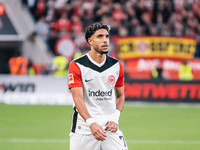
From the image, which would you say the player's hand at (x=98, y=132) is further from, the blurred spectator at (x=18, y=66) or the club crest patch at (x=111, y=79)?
the blurred spectator at (x=18, y=66)

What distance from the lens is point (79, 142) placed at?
16.7 ft

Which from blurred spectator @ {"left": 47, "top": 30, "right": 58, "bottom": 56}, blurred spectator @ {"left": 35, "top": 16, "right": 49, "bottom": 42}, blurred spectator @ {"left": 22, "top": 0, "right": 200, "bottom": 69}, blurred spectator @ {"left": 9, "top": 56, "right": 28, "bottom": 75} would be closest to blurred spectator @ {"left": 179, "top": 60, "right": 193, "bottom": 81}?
blurred spectator @ {"left": 22, "top": 0, "right": 200, "bottom": 69}

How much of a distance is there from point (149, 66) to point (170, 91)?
11.1 feet

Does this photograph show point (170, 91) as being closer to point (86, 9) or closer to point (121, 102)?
point (86, 9)

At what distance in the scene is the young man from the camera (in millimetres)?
4996

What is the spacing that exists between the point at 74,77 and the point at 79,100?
26 centimetres

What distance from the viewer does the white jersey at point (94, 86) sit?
16.6 ft

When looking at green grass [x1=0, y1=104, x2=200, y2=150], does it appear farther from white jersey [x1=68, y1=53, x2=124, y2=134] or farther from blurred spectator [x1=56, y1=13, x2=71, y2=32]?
blurred spectator [x1=56, y1=13, x2=71, y2=32]

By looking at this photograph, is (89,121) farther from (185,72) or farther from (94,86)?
(185,72)

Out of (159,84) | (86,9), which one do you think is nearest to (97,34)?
(159,84)

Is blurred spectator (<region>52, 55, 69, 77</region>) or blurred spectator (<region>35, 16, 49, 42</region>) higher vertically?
blurred spectator (<region>35, 16, 49, 42</region>)

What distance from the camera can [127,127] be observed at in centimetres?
1281

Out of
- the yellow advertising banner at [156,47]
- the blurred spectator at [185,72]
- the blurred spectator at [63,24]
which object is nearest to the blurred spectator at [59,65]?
the blurred spectator at [63,24]

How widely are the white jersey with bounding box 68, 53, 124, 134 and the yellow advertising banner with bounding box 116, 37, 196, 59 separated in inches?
654
